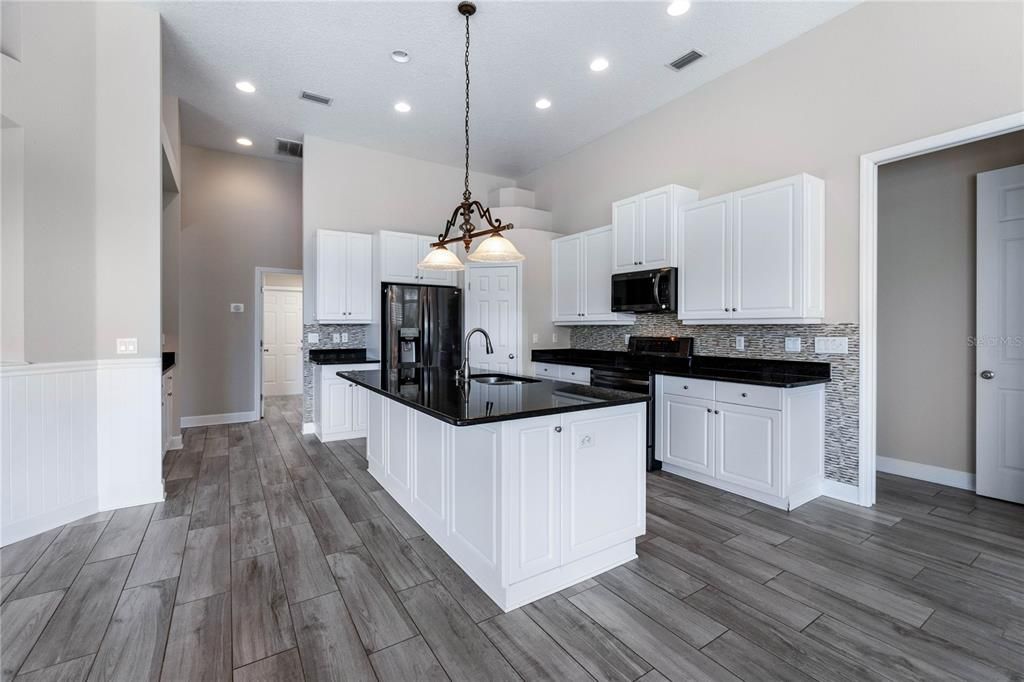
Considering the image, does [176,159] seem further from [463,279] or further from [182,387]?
[463,279]

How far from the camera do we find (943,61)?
278 centimetres

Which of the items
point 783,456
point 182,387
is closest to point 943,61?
point 783,456

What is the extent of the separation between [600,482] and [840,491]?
2168 millimetres

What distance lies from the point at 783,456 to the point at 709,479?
2.19ft

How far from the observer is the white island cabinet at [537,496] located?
2.00 metres

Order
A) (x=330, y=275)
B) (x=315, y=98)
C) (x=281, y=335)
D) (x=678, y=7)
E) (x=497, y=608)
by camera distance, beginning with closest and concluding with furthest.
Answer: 1. (x=497, y=608)
2. (x=678, y=7)
3. (x=315, y=98)
4. (x=330, y=275)
5. (x=281, y=335)

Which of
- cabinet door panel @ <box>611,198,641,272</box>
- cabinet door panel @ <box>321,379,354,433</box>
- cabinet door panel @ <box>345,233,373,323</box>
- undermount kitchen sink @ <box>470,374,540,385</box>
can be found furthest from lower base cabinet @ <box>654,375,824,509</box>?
cabinet door panel @ <box>345,233,373,323</box>

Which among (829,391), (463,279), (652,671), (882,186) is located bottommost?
(652,671)

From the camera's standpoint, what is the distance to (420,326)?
5414mm

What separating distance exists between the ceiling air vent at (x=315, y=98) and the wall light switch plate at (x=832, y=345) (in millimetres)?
4752

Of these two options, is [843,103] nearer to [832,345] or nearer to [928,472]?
[832,345]

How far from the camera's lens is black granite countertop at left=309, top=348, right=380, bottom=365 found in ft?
16.8

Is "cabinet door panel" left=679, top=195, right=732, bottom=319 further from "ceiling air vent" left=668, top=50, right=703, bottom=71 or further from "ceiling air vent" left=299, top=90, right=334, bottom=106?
"ceiling air vent" left=299, top=90, right=334, bottom=106

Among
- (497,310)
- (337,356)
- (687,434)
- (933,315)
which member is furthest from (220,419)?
(933,315)
